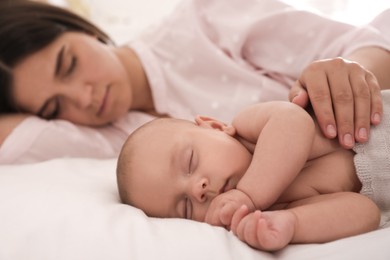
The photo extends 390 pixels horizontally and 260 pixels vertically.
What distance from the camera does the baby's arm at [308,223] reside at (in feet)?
2.00

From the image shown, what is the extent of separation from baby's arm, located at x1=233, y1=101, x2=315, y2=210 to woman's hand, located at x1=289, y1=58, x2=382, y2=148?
0.07 metres

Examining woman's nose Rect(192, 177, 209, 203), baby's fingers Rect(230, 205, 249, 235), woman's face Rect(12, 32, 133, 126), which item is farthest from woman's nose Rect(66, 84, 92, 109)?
baby's fingers Rect(230, 205, 249, 235)

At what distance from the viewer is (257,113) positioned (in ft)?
2.63

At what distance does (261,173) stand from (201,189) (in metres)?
0.11

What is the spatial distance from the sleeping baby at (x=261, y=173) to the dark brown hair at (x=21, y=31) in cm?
64

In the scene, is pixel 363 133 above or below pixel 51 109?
above

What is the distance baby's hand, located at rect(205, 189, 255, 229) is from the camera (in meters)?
0.68

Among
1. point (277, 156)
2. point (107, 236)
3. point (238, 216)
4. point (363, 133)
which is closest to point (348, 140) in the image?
point (363, 133)

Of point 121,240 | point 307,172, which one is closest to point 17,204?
point 121,240

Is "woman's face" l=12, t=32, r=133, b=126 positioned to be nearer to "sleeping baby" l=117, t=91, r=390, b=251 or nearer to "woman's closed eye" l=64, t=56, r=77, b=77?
"woman's closed eye" l=64, t=56, r=77, b=77

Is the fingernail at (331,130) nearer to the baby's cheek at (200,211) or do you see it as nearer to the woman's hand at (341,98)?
the woman's hand at (341,98)

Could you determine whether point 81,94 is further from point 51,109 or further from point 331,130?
point 331,130

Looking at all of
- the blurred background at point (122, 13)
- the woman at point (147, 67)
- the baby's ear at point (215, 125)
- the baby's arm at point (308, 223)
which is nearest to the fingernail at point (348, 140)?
the baby's arm at point (308, 223)

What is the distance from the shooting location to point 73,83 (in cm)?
126
